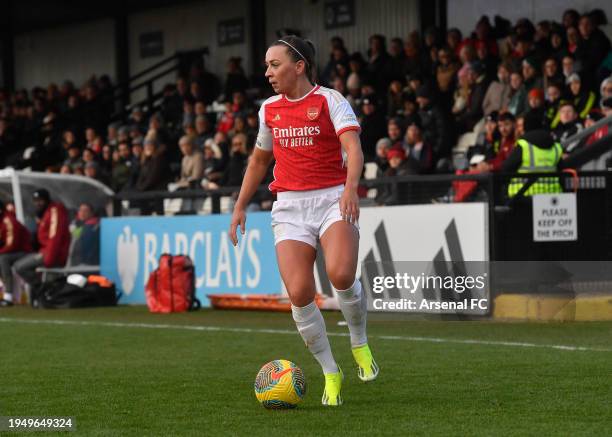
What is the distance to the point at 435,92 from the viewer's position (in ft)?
64.8

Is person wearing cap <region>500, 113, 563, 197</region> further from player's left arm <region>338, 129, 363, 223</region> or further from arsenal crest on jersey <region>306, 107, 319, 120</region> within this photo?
player's left arm <region>338, 129, 363, 223</region>

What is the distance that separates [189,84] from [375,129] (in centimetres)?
850

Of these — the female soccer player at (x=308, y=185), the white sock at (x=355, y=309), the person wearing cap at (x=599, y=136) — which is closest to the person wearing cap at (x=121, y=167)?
the person wearing cap at (x=599, y=136)

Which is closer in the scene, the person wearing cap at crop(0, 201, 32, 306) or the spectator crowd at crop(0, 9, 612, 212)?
the spectator crowd at crop(0, 9, 612, 212)

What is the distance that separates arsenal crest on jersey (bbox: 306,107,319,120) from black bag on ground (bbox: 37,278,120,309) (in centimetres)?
1084

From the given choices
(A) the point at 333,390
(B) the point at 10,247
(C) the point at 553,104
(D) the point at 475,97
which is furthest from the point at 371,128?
(A) the point at 333,390

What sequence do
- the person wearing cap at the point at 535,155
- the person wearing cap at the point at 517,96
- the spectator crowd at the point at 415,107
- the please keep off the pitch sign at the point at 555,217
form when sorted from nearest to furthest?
the please keep off the pitch sign at the point at 555,217 → the person wearing cap at the point at 535,155 → the spectator crowd at the point at 415,107 → the person wearing cap at the point at 517,96

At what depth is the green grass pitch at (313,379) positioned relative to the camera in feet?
22.0

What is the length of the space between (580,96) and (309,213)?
34.0 feet

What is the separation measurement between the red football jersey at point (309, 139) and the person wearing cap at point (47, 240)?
11.2 m

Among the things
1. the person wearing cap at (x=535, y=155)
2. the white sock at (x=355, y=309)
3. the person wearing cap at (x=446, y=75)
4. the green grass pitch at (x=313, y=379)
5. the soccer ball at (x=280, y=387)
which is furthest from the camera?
the person wearing cap at (x=446, y=75)

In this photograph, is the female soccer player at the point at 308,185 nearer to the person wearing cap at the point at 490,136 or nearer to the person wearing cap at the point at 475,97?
the person wearing cap at the point at 490,136

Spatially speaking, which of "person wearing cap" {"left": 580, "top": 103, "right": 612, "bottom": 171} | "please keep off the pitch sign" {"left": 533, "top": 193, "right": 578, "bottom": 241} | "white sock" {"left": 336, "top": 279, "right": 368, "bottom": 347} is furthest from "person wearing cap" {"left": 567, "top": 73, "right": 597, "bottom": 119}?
"white sock" {"left": 336, "top": 279, "right": 368, "bottom": 347}

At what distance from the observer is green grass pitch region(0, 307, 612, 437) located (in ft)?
22.0
